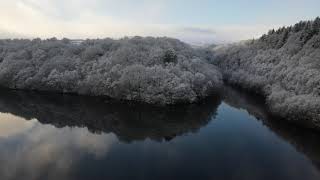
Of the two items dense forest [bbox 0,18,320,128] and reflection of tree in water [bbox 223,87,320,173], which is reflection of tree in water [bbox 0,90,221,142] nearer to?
dense forest [bbox 0,18,320,128]

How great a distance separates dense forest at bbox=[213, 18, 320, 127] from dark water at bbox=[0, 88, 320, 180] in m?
2.36

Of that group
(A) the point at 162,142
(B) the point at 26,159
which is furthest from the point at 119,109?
(B) the point at 26,159

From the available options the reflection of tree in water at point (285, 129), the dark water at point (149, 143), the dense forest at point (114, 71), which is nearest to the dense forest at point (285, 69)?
the reflection of tree in water at point (285, 129)

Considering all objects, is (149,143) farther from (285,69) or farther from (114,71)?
(285,69)

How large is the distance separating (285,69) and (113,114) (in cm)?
3114

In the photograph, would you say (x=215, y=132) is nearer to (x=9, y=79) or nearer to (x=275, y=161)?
(x=275, y=161)

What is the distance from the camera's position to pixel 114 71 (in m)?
60.3

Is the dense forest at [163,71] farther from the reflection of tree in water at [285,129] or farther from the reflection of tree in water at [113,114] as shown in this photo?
the reflection of tree in water at [113,114]

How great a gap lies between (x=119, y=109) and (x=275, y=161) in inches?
1046

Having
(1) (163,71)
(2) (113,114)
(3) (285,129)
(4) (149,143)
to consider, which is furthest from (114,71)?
(3) (285,129)

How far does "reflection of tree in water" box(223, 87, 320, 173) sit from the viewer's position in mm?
33719

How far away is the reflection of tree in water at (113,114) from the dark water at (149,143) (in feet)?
0.41

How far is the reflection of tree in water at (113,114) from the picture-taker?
4088 centimetres

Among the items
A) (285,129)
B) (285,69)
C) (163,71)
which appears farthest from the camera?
(285,69)
